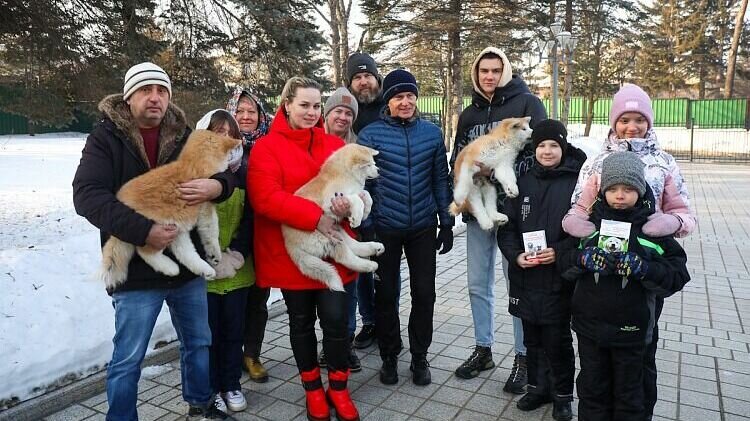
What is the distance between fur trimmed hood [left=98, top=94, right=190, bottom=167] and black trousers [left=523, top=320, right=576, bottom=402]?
258cm

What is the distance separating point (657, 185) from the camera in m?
3.03

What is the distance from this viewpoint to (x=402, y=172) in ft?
12.7

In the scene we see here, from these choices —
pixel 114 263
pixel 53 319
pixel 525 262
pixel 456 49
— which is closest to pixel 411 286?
pixel 525 262

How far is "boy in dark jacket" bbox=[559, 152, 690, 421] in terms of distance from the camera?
2805 millimetres

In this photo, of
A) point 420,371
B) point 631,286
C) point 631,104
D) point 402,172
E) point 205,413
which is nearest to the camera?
point 631,286

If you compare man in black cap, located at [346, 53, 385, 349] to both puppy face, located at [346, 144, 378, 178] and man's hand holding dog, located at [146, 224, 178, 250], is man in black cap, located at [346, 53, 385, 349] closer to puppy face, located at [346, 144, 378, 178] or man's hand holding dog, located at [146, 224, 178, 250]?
puppy face, located at [346, 144, 378, 178]

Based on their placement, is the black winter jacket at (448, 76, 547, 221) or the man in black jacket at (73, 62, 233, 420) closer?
the man in black jacket at (73, 62, 233, 420)

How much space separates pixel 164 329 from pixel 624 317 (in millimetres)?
3891

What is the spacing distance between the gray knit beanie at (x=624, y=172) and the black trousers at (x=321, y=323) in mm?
1802

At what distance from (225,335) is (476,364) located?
2.02m

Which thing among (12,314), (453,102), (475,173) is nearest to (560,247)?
(475,173)

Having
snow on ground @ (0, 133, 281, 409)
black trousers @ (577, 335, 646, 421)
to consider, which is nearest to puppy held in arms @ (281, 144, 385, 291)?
snow on ground @ (0, 133, 281, 409)

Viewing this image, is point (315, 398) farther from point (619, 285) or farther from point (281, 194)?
point (619, 285)

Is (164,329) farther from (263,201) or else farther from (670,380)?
(670,380)
